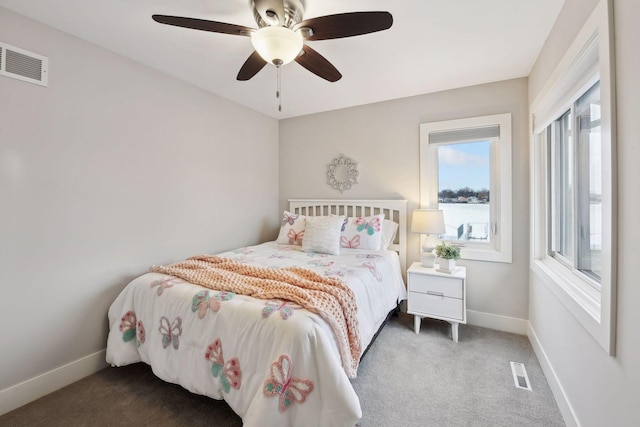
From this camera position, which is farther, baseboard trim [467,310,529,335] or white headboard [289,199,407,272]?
white headboard [289,199,407,272]

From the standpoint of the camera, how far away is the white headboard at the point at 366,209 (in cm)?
314

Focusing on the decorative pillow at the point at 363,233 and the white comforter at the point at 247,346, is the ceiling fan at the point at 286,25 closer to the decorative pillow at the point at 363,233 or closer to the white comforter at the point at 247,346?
the white comforter at the point at 247,346

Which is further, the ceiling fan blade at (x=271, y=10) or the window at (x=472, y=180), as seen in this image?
the window at (x=472, y=180)

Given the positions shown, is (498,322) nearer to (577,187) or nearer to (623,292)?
(577,187)

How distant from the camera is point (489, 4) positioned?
170 centimetres

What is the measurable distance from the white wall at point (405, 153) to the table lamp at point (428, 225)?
0.32 m

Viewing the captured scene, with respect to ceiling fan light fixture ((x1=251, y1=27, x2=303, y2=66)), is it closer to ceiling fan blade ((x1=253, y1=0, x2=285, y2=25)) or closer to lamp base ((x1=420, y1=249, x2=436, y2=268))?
ceiling fan blade ((x1=253, y1=0, x2=285, y2=25))

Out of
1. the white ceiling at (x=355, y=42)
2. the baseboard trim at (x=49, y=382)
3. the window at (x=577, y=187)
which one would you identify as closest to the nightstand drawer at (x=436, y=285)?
the window at (x=577, y=187)

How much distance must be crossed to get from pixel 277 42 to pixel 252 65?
19.5 inches

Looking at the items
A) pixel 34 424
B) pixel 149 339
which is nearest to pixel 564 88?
pixel 149 339

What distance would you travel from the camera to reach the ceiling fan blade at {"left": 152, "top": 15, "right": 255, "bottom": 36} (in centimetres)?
144

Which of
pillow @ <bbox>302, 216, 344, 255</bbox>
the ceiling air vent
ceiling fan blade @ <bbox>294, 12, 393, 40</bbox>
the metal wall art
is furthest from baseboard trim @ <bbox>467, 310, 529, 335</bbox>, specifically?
the ceiling air vent

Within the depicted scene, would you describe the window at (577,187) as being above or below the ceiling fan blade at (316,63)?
below

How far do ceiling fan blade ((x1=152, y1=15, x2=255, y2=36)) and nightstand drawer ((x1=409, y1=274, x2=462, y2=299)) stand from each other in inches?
94.5
